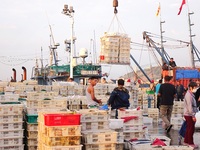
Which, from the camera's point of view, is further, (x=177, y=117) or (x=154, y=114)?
(x=154, y=114)

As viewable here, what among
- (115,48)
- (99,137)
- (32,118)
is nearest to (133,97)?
(32,118)

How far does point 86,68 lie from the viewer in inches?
1551

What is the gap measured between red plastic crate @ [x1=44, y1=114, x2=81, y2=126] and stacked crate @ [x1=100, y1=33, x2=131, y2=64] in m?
19.3

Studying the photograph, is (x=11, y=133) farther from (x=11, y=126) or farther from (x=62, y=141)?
(x=62, y=141)

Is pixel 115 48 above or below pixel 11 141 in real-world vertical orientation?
above

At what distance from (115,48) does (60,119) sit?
19991 mm

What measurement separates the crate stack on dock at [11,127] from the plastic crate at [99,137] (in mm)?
1928

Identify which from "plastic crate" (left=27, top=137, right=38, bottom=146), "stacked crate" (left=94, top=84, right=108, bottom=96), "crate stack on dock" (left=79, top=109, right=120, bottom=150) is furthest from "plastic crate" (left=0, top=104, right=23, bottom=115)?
"stacked crate" (left=94, top=84, right=108, bottom=96)

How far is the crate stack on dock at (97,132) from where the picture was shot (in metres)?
→ 6.58

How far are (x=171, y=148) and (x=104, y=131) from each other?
1.31 metres

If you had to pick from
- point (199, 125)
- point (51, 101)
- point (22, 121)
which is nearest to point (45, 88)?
point (51, 101)

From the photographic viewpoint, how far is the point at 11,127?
7.84 m

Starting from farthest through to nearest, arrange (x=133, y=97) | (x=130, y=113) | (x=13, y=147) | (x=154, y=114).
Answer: (x=133, y=97), (x=154, y=114), (x=130, y=113), (x=13, y=147)

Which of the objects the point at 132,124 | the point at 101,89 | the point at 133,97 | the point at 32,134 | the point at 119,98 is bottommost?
the point at 32,134
